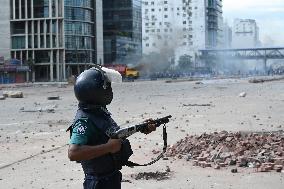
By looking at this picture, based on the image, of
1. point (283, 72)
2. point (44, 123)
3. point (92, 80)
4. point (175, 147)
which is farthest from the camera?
point (283, 72)

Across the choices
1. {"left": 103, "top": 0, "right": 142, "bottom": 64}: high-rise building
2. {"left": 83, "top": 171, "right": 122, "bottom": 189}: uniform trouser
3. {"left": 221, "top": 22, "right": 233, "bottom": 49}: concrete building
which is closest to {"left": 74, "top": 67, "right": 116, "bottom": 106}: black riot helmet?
{"left": 83, "top": 171, "right": 122, "bottom": 189}: uniform trouser

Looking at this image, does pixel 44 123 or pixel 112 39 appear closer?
pixel 44 123

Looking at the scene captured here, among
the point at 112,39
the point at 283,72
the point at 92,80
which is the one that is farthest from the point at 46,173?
the point at 283,72

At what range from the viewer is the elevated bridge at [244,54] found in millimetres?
135375

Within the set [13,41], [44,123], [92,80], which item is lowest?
[44,123]

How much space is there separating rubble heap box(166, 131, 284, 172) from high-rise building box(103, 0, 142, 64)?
10269cm

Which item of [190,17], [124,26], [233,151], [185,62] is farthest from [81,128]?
[190,17]

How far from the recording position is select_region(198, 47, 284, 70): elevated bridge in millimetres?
135375

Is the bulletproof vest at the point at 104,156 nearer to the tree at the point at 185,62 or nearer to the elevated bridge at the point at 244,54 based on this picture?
the tree at the point at 185,62

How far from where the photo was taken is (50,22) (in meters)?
95.4

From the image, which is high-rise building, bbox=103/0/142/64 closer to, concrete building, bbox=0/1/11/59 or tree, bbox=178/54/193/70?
tree, bbox=178/54/193/70

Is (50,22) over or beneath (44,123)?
over

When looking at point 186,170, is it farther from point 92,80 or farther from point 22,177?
point 92,80

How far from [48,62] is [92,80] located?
93408 millimetres
